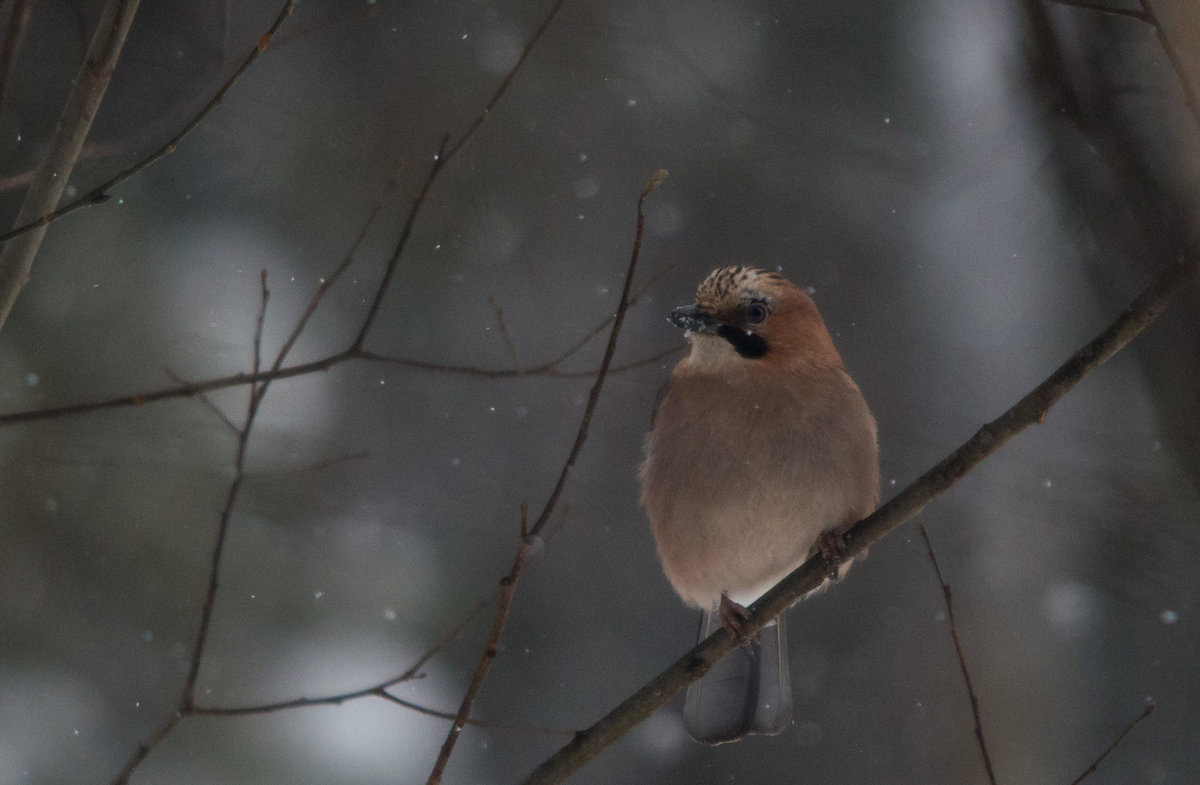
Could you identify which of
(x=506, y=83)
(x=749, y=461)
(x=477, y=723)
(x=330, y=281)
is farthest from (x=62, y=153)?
(x=749, y=461)

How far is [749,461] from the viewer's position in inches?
121

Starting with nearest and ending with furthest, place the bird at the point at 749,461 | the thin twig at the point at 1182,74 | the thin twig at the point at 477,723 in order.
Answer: the thin twig at the point at 1182,74 < the thin twig at the point at 477,723 < the bird at the point at 749,461

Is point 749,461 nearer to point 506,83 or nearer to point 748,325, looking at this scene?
point 748,325

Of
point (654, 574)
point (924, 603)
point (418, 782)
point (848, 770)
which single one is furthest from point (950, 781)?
point (418, 782)

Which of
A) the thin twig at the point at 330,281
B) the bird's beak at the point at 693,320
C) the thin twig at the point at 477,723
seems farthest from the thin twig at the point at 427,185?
the bird's beak at the point at 693,320

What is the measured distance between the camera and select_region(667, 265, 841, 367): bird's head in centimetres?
321

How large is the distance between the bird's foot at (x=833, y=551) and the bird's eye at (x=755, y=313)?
2.25ft

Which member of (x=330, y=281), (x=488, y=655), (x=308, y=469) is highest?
(x=308, y=469)

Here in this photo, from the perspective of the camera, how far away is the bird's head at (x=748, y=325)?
3.21 m

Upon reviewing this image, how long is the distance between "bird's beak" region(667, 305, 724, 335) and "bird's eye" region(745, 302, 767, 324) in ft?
0.32

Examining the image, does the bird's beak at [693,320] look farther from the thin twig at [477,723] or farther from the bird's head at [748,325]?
the thin twig at [477,723]

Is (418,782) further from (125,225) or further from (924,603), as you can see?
(125,225)

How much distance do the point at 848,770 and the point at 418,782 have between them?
185 cm

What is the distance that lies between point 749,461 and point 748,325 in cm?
44
